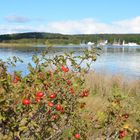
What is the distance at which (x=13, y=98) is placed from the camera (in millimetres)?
3002

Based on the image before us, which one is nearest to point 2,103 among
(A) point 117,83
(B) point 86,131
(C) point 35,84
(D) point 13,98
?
(D) point 13,98

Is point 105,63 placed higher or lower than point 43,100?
lower

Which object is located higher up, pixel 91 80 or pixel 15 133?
pixel 15 133

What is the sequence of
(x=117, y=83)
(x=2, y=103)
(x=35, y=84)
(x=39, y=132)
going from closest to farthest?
(x=2, y=103) → (x=35, y=84) → (x=39, y=132) → (x=117, y=83)

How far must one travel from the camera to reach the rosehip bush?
302 centimetres

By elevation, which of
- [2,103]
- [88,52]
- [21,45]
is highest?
[88,52]

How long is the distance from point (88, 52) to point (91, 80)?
406 inches

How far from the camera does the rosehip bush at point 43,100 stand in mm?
3023

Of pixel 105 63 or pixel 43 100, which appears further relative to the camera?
pixel 105 63

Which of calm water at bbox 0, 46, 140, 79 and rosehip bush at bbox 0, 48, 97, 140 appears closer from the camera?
rosehip bush at bbox 0, 48, 97, 140

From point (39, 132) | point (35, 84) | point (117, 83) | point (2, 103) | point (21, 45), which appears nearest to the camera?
point (2, 103)

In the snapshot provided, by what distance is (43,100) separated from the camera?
335 cm

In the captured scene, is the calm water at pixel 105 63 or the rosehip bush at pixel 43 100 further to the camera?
the calm water at pixel 105 63

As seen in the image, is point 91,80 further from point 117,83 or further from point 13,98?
point 13,98
